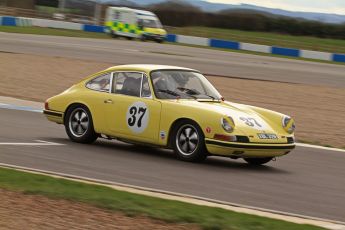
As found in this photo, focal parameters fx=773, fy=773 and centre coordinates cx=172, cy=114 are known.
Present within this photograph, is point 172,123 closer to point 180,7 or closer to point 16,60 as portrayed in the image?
point 16,60

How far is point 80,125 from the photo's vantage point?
11359 mm

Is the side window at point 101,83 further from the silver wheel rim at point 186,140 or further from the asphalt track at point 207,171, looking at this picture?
the silver wheel rim at point 186,140

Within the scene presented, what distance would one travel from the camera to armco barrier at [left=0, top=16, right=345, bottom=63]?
4772 centimetres

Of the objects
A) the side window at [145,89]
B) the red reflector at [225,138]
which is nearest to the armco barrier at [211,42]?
the side window at [145,89]

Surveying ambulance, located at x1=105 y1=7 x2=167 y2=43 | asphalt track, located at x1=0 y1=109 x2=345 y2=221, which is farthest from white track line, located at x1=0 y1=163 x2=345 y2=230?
ambulance, located at x1=105 y1=7 x2=167 y2=43

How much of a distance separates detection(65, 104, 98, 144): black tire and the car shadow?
102mm

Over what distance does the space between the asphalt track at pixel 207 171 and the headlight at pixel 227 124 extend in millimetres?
536

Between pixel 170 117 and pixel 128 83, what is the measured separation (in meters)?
1.10

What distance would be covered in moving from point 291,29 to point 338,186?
208 ft

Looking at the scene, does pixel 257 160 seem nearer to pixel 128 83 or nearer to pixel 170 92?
pixel 170 92

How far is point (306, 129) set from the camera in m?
15.1

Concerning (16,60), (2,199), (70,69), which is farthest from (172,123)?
(16,60)

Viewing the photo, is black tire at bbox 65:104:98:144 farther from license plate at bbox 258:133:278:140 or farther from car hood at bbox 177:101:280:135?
license plate at bbox 258:133:278:140

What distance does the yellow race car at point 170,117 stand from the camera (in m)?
9.81
